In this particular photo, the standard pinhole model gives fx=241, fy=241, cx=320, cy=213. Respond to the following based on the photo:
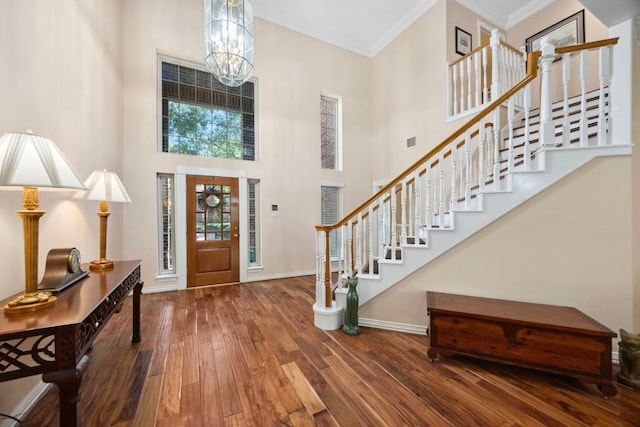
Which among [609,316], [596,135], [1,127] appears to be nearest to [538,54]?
[596,135]

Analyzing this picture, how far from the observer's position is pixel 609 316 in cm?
194

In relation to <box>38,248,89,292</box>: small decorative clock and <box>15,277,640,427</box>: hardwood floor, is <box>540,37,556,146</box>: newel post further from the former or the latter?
<box>38,248,89,292</box>: small decorative clock

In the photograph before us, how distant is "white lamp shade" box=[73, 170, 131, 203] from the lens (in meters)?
2.00

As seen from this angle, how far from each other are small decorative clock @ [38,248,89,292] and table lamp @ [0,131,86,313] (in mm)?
223

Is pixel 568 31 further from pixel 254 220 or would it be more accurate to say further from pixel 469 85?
pixel 254 220

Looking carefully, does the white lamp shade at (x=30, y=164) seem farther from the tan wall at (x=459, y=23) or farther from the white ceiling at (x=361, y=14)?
the tan wall at (x=459, y=23)

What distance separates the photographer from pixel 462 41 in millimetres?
4227

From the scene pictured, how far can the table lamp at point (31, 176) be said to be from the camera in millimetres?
1017

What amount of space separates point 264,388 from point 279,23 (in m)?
5.69

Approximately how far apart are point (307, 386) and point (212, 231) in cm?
318

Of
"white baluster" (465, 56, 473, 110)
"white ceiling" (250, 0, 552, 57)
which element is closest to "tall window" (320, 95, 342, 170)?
"white ceiling" (250, 0, 552, 57)

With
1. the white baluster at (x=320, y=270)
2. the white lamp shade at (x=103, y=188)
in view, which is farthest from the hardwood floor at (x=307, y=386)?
the white lamp shade at (x=103, y=188)

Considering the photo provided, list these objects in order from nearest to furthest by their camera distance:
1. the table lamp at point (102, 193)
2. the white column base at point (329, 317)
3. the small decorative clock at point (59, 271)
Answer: the small decorative clock at point (59, 271), the table lamp at point (102, 193), the white column base at point (329, 317)

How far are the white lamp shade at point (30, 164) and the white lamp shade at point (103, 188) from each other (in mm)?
1043
